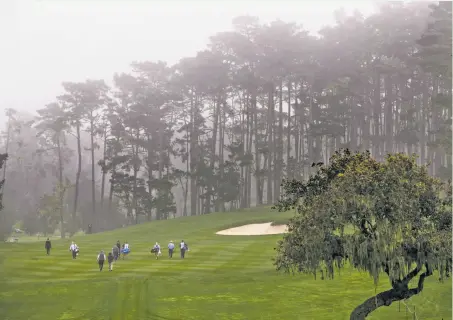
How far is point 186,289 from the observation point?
28641mm

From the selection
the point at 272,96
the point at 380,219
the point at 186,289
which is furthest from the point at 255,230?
the point at 380,219

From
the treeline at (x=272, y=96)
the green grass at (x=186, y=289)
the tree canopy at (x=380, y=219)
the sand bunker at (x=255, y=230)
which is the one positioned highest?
the treeline at (x=272, y=96)

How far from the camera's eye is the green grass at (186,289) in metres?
23.5

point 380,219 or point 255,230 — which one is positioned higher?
point 380,219

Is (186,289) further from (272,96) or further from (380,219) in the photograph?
(272,96)

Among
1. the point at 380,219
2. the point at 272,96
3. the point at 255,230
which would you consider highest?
the point at 272,96

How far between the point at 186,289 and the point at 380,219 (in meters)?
15.8

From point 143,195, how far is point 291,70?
2974 centimetres

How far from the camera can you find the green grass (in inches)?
925

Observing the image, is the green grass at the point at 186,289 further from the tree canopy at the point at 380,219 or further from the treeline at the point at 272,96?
the treeline at the point at 272,96

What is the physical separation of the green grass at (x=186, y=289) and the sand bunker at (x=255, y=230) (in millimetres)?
8268

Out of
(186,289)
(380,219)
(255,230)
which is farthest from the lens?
(255,230)

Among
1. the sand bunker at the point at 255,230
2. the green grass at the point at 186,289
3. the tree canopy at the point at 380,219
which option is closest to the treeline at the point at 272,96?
the sand bunker at the point at 255,230

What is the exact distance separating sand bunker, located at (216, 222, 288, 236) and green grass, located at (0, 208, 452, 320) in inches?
326
